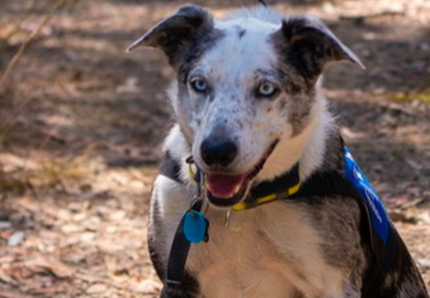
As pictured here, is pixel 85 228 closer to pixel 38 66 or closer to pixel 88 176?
pixel 88 176

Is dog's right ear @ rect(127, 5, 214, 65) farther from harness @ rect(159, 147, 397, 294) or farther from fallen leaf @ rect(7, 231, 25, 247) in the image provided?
fallen leaf @ rect(7, 231, 25, 247)

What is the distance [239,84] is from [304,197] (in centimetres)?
61

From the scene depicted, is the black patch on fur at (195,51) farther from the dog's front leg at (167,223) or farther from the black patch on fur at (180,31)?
the dog's front leg at (167,223)

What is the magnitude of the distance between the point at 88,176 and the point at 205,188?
3553 millimetres

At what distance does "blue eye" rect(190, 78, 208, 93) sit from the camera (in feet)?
13.0

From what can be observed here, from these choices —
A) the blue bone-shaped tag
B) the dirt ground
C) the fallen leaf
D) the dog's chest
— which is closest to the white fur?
the dog's chest

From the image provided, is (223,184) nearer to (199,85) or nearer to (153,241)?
(199,85)

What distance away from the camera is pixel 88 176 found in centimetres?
743

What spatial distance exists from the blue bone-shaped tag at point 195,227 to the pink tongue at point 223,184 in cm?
Answer: 24

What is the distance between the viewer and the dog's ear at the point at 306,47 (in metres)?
4.08

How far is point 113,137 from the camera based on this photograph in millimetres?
8383

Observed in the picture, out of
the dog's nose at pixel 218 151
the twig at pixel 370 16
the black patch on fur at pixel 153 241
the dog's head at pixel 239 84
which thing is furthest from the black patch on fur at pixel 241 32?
the twig at pixel 370 16

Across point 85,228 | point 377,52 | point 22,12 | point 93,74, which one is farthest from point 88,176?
point 22,12

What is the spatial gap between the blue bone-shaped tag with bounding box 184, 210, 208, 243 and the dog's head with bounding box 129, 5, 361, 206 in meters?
0.26
